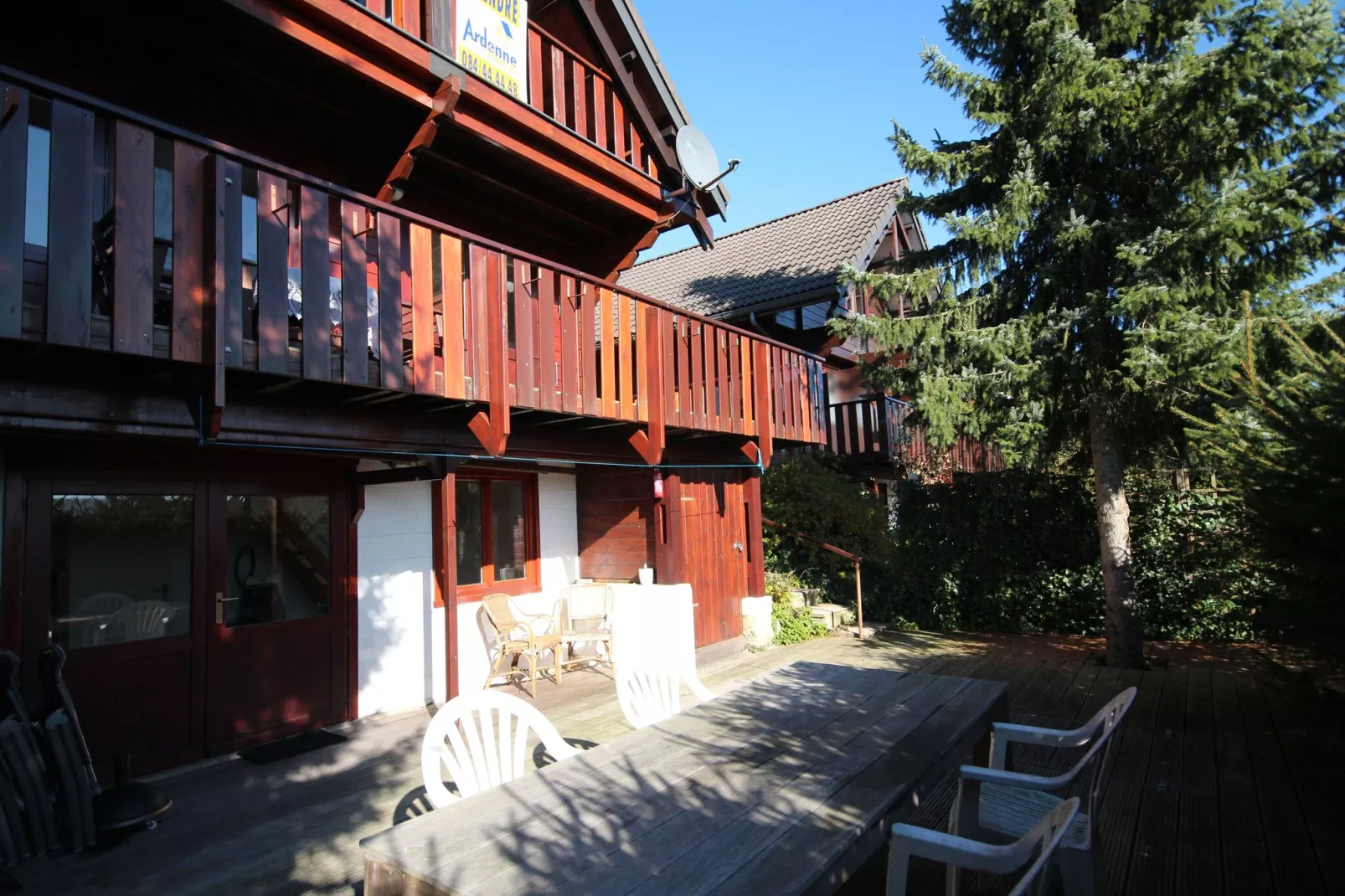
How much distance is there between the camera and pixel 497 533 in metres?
7.29

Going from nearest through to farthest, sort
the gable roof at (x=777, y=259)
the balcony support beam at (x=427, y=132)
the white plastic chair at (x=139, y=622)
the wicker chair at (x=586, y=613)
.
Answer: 1. the white plastic chair at (x=139, y=622)
2. the balcony support beam at (x=427, y=132)
3. the wicker chair at (x=586, y=613)
4. the gable roof at (x=777, y=259)

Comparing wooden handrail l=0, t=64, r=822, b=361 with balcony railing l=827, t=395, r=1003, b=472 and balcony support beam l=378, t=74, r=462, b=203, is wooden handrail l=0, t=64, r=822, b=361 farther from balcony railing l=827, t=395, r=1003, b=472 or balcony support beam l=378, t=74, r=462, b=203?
balcony railing l=827, t=395, r=1003, b=472

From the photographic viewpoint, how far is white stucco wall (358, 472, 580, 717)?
5.83m

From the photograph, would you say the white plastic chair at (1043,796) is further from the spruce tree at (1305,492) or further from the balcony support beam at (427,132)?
the balcony support beam at (427,132)

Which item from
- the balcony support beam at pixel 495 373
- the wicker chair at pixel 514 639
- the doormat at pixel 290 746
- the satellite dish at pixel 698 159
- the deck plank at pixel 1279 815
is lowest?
the deck plank at pixel 1279 815

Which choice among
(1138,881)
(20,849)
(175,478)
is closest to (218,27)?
(175,478)

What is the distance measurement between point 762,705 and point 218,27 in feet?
17.6

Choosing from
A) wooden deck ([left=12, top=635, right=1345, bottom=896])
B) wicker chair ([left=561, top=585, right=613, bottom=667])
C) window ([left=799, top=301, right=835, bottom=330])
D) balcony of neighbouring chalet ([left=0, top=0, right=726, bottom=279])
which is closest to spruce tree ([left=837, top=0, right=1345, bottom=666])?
wooden deck ([left=12, top=635, right=1345, bottom=896])

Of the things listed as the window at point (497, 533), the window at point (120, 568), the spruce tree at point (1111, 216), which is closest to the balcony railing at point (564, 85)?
the spruce tree at point (1111, 216)

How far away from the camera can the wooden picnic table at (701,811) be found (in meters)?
1.77

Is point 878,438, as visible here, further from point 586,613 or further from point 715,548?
point 586,613

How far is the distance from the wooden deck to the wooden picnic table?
32.4 inches

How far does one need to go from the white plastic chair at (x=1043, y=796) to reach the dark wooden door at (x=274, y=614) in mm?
4551

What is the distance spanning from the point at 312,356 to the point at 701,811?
305 centimetres
